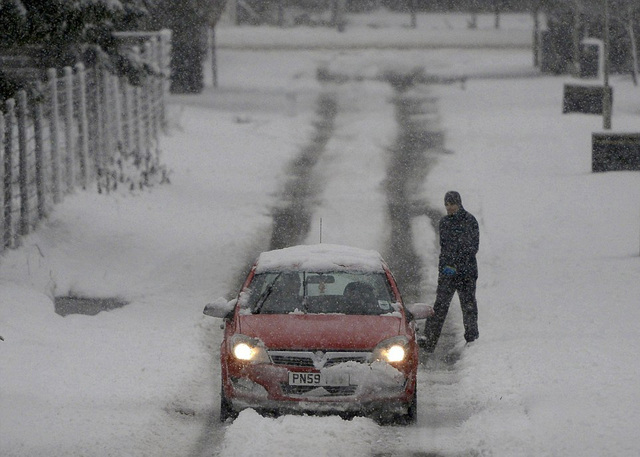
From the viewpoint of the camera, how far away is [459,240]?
1327 centimetres

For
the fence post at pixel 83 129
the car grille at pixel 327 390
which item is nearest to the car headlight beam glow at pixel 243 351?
the car grille at pixel 327 390

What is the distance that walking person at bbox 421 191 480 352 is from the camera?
13.3 m

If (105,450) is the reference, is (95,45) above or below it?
above

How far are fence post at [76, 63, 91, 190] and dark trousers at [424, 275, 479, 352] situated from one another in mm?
9804

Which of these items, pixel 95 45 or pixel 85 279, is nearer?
pixel 85 279

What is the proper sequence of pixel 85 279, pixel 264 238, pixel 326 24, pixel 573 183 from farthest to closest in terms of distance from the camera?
pixel 326 24 → pixel 573 183 → pixel 264 238 → pixel 85 279

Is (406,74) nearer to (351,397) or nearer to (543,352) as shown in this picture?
(543,352)

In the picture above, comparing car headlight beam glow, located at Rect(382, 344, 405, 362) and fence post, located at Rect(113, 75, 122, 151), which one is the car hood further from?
fence post, located at Rect(113, 75, 122, 151)

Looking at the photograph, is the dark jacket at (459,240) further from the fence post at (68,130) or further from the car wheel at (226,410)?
the fence post at (68,130)

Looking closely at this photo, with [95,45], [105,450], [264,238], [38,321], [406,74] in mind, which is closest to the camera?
[105,450]

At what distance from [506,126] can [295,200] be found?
10.1 m

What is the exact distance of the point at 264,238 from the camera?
20.0 metres

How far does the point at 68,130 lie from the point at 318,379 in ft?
39.6

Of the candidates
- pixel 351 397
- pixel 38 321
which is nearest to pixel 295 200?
pixel 38 321
